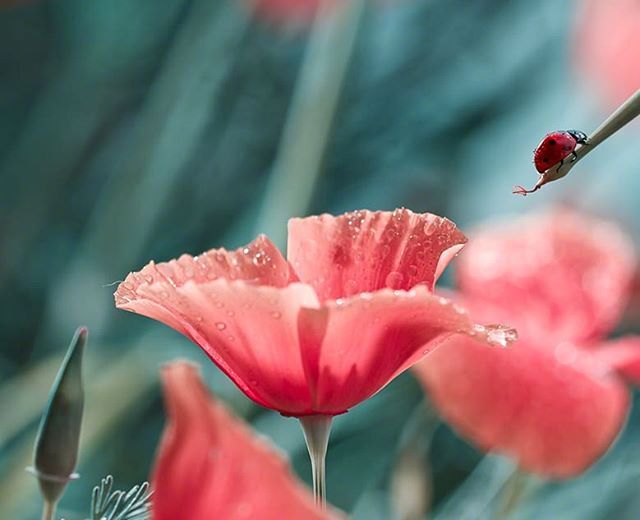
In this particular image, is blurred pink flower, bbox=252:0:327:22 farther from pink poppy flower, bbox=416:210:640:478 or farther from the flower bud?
the flower bud

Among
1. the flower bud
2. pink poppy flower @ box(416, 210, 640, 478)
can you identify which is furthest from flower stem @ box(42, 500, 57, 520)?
pink poppy flower @ box(416, 210, 640, 478)

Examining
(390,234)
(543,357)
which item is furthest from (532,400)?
(390,234)

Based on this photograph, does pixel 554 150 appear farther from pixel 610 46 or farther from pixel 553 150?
pixel 610 46

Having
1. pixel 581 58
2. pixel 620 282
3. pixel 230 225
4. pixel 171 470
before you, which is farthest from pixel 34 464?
pixel 581 58

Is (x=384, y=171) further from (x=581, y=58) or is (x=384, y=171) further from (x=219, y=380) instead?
(x=219, y=380)

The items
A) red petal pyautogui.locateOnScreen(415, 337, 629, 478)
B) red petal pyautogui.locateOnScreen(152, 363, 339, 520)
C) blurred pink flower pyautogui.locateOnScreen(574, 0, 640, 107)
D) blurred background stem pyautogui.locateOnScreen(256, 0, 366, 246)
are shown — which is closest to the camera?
red petal pyautogui.locateOnScreen(152, 363, 339, 520)

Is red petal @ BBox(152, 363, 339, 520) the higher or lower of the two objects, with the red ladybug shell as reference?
lower

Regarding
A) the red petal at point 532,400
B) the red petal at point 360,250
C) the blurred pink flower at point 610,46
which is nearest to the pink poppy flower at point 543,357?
the red petal at point 532,400
